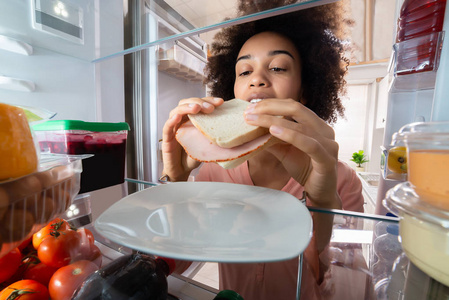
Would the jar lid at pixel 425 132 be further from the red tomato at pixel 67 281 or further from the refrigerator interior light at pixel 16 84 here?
the refrigerator interior light at pixel 16 84

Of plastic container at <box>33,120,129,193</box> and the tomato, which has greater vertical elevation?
plastic container at <box>33,120,129,193</box>

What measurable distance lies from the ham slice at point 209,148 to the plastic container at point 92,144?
1.07ft

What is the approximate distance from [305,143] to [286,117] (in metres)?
0.17

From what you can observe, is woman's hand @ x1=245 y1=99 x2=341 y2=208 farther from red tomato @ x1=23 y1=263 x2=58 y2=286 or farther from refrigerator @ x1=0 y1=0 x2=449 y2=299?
red tomato @ x1=23 y1=263 x2=58 y2=286

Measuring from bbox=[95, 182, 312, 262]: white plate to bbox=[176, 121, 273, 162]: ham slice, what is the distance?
70 millimetres

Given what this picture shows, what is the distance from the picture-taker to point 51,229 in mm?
391

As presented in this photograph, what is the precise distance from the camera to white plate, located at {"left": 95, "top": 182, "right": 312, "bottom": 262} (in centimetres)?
21

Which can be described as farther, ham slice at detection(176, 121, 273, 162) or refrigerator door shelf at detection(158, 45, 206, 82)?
refrigerator door shelf at detection(158, 45, 206, 82)

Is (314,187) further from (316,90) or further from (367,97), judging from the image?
(367,97)

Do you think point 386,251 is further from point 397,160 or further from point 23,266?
point 23,266

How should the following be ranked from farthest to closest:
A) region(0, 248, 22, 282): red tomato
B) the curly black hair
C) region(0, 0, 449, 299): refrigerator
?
the curly black hair → region(0, 0, 449, 299): refrigerator → region(0, 248, 22, 282): red tomato

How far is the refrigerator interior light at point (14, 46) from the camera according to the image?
1.96 ft

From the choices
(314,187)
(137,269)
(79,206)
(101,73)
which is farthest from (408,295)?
(101,73)

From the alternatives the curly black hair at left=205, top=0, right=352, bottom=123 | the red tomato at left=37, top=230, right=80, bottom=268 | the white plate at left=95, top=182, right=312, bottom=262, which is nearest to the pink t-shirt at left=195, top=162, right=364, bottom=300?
the white plate at left=95, top=182, right=312, bottom=262
